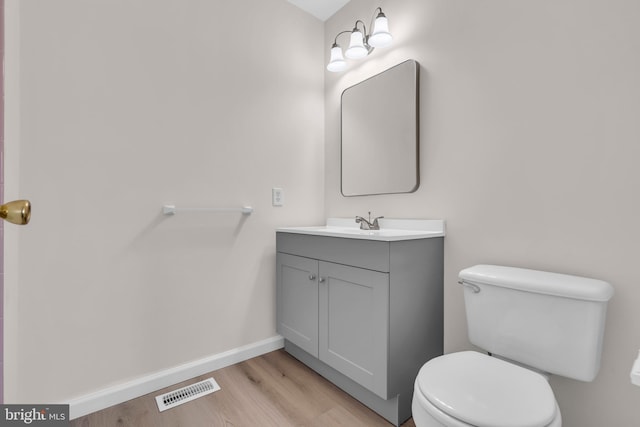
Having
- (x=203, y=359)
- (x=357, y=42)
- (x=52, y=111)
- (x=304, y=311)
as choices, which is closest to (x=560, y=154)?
(x=357, y=42)

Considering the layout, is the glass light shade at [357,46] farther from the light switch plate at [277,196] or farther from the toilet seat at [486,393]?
the toilet seat at [486,393]

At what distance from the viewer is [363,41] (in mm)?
1875

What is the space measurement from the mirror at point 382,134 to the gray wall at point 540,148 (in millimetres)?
71

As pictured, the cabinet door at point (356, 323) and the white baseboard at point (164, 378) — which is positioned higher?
the cabinet door at point (356, 323)

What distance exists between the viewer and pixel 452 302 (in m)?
1.51

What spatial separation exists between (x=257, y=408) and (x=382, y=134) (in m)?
1.58

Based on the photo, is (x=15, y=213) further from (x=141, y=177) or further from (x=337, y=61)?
Result: (x=337, y=61)

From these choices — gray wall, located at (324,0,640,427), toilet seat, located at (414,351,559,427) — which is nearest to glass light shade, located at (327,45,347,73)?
gray wall, located at (324,0,640,427)

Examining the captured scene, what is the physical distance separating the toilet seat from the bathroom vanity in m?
0.32

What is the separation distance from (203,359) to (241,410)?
448 millimetres

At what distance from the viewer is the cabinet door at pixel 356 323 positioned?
1.32 m

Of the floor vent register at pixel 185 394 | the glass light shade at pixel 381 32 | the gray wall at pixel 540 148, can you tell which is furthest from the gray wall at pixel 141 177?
the gray wall at pixel 540 148

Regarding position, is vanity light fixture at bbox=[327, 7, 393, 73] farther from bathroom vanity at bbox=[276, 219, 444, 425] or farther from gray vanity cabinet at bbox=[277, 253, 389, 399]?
gray vanity cabinet at bbox=[277, 253, 389, 399]

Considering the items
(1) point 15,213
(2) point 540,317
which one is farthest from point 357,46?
(1) point 15,213
